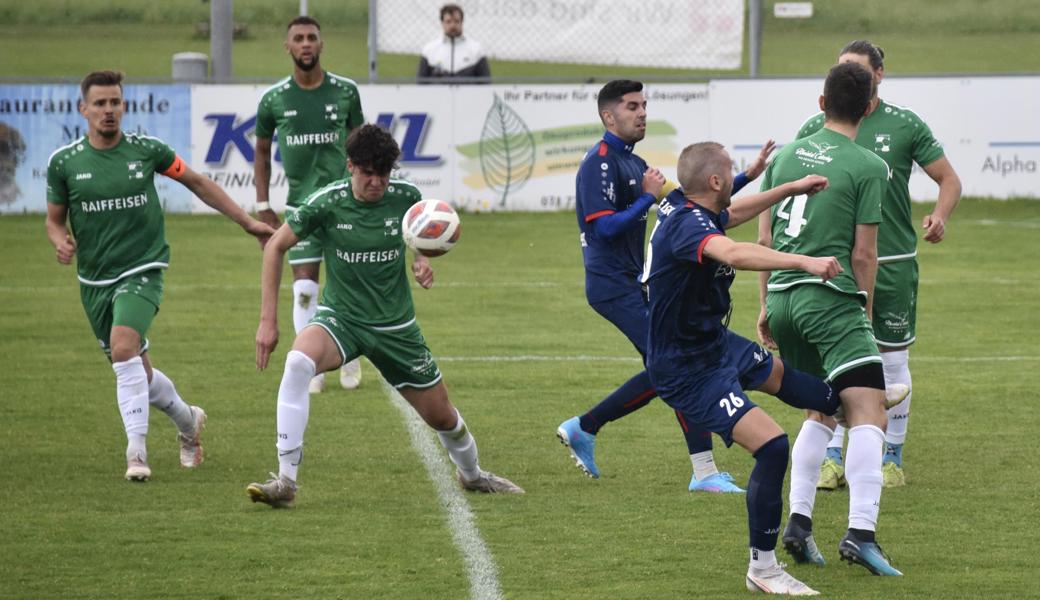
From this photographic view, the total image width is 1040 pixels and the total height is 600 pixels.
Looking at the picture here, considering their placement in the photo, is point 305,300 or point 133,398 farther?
point 305,300

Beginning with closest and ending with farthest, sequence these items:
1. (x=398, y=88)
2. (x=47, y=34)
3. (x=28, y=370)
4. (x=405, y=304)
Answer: (x=405, y=304) < (x=28, y=370) < (x=398, y=88) < (x=47, y=34)

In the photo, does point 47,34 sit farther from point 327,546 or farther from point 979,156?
point 327,546

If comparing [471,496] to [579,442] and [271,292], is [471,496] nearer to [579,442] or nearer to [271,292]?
[579,442]

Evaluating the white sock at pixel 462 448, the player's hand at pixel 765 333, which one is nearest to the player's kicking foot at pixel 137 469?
the white sock at pixel 462 448

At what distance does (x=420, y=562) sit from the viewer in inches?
274

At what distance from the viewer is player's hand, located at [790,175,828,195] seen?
20.8 feet

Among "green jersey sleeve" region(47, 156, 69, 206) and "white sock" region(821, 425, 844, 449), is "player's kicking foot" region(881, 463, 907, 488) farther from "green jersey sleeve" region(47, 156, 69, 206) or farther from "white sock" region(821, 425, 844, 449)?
"green jersey sleeve" region(47, 156, 69, 206)

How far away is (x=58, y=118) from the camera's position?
1991 centimetres

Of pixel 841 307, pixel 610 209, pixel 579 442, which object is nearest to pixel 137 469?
pixel 579 442

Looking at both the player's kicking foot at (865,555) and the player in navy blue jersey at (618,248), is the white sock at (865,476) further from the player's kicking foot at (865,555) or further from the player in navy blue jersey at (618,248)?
the player in navy blue jersey at (618,248)

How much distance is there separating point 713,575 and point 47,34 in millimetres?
26663

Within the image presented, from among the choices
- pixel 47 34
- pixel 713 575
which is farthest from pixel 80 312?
pixel 47 34

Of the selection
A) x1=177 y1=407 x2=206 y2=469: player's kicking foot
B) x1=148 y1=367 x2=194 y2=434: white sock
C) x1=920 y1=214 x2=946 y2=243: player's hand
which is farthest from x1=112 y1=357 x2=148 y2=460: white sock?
x1=920 y1=214 x2=946 y2=243: player's hand

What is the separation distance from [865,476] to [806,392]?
43cm
